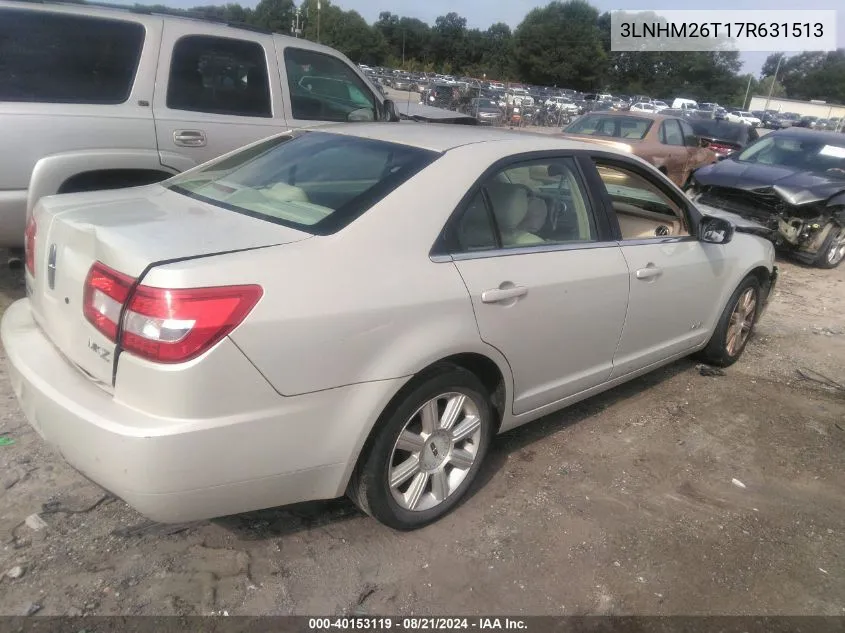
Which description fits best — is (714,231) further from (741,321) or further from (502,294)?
(502,294)

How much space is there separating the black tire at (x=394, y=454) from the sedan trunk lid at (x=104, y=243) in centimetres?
74

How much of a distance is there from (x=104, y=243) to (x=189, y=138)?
2883 mm

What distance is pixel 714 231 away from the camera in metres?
4.05

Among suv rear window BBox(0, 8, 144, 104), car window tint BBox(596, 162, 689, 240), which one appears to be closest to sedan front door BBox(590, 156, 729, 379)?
car window tint BBox(596, 162, 689, 240)

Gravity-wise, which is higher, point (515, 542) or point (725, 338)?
point (725, 338)

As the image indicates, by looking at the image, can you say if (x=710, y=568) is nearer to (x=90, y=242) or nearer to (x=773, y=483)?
(x=773, y=483)

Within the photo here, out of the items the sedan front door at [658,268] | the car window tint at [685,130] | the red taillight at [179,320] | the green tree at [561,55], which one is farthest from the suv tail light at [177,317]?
the green tree at [561,55]

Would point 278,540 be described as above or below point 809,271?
above

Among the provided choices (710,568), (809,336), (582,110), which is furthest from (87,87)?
(582,110)

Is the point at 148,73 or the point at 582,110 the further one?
the point at 582,110

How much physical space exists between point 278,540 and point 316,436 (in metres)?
0.68

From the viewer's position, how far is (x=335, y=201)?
2.67 metres

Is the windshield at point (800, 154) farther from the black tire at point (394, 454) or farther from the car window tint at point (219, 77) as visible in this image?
the black tire at point (394, 454)

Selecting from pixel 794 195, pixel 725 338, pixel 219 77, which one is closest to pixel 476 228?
pixel 725 338
